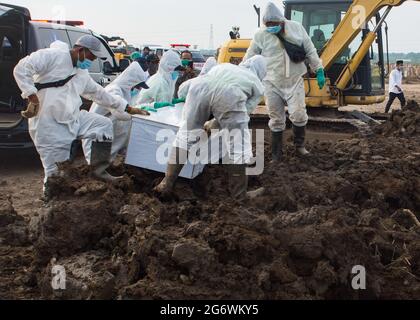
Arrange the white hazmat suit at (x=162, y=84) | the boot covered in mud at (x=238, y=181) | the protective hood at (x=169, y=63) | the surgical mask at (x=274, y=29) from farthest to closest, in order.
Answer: the protective hood at (x=169, y=63) < the white hazmat suit at (x=162, y=84) < the surgical mask at (x=274, y=29) < the boot covered in mud at (x=238, y=181)

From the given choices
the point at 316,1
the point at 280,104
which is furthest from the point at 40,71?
the point at 316,1

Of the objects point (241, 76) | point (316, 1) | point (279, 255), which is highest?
point (316, 1)

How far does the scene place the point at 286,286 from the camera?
3432mm

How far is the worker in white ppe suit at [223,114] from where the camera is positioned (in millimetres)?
5199

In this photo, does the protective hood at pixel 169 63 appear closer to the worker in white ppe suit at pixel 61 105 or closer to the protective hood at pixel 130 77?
the protective hood at pixel 130 77

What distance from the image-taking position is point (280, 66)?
6.85 meters

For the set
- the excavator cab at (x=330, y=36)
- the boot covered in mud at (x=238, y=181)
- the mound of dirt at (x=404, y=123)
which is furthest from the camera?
the excavator cab at (x=330, y=36)

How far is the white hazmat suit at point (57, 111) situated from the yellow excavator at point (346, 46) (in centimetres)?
522

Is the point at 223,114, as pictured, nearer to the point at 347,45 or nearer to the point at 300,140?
the point at 300,140

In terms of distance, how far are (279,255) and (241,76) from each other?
84.6 inches

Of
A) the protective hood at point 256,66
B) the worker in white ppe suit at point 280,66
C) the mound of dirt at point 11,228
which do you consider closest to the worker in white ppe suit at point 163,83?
the worker in white ppe suit at point 280,66
